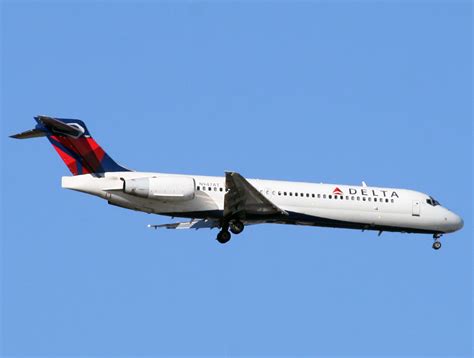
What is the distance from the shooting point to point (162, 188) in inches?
1281

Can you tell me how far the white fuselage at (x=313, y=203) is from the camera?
33.1 meters

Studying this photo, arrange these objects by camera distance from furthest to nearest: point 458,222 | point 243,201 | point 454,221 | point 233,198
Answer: point 458,222 < point 454,221 < point 243,201 < point 233,198

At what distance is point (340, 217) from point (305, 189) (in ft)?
5.57

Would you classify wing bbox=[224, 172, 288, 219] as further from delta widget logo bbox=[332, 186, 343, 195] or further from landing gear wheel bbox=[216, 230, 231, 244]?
delta widget logo bbox=[332, 186, 343, 195]

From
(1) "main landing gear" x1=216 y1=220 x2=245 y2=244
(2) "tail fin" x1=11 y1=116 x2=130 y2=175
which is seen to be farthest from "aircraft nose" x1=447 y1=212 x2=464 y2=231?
(2) "tail fin" x1=11 y1=116 x2=130 y2=175

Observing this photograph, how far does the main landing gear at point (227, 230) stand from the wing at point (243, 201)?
0.39 metres

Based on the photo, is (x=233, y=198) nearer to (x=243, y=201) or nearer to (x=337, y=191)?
(x=243, y=201)

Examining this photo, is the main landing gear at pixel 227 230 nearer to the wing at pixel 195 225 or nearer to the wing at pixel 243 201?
the wing at pixel 243 201

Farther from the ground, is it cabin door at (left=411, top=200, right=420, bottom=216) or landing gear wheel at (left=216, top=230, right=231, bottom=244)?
cabin door at (left=411, top=200, right=420, bottom=216)

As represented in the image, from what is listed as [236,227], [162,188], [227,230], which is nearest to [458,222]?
[236,227]

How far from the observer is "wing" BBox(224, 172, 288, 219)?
3300 centimetres

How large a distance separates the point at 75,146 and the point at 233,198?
225 inches

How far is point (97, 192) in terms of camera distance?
32969mm

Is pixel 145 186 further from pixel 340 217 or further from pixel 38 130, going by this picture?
pixel 340 217
